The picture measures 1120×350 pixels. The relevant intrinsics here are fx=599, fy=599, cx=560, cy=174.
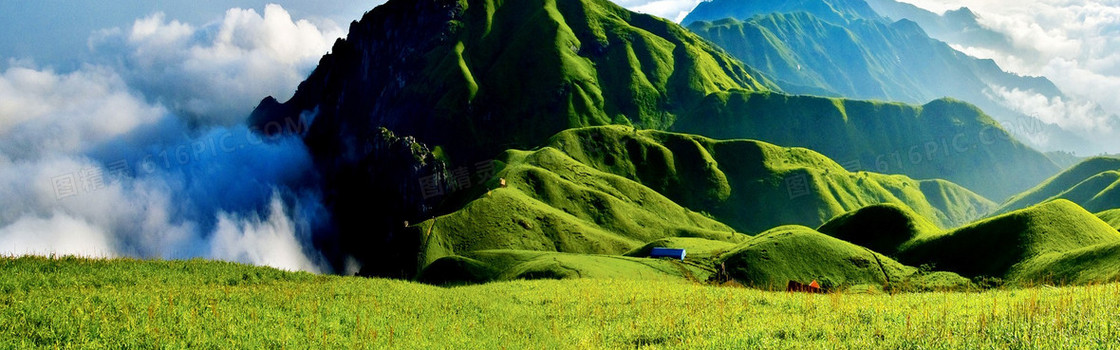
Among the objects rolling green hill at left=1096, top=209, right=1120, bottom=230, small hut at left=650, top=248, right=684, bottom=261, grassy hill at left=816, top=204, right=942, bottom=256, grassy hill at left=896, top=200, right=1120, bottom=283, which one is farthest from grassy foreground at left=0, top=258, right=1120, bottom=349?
rolling green hill at left=1096, top=209, right=1120, bottom=230

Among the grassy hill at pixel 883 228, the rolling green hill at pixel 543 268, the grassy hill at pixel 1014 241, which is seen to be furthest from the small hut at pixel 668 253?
the grassy hill at pixel 883 228

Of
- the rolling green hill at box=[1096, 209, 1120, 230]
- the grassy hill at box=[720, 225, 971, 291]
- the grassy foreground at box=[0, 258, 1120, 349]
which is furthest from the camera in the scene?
the rolling green hill at box=[1096, 209, 1120, 230]

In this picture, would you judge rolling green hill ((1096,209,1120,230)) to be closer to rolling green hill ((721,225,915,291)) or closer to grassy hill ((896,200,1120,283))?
grassy hill ((896,200,1120,283))

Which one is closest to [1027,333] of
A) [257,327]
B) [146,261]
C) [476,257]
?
[257,327]

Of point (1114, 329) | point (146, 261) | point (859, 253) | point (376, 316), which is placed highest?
point (146, 261)

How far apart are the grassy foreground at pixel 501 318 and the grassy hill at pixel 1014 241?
199 feet

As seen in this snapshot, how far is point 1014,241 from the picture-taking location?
74.4m

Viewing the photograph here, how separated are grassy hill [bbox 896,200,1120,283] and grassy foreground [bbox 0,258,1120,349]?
199 feet

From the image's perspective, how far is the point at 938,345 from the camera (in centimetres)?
1269

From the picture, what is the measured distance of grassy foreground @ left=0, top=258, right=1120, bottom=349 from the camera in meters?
13.9

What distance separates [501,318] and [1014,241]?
79.0 meters

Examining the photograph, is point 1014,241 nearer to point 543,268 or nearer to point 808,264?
point 808,264

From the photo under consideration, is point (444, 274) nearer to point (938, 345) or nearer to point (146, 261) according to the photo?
point (146, 261)

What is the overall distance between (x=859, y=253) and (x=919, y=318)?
6361 cm
